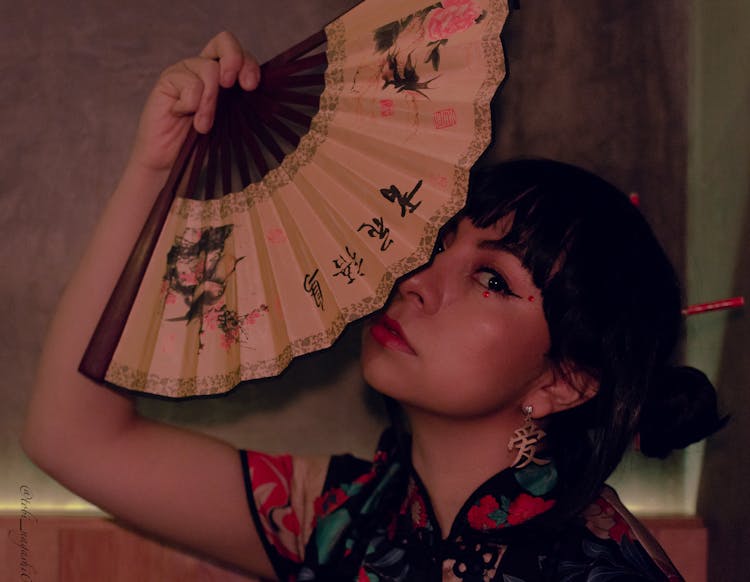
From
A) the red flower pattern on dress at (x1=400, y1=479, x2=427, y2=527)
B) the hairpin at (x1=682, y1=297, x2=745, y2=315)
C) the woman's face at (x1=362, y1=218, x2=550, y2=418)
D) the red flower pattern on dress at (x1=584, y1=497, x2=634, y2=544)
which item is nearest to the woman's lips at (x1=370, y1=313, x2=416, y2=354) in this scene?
the woman's face at (x1=362, y1=218, x2=550, y2=418)

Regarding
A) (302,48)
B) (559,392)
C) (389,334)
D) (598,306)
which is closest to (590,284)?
(598,306)

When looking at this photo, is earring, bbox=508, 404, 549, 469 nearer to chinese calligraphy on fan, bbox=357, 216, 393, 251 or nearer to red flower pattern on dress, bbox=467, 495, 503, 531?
red flower pattern on dress, bbox=467, 495, 503, 531

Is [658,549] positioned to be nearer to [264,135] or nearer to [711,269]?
[711,269]

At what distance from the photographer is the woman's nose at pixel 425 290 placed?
1.10 metres

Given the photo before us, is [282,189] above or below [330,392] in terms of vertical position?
above

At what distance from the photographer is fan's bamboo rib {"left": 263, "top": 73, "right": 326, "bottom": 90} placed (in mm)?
1034

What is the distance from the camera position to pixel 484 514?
112 cm

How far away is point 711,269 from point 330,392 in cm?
73

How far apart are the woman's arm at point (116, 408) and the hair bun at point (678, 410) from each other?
2.20ft

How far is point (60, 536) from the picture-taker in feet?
4.35

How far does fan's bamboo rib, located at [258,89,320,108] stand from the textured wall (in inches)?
16.4

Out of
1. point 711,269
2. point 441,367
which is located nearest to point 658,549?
point 441,367

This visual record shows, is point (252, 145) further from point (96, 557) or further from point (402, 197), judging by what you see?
point (96, 557)

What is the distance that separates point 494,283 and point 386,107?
28 centimetres
